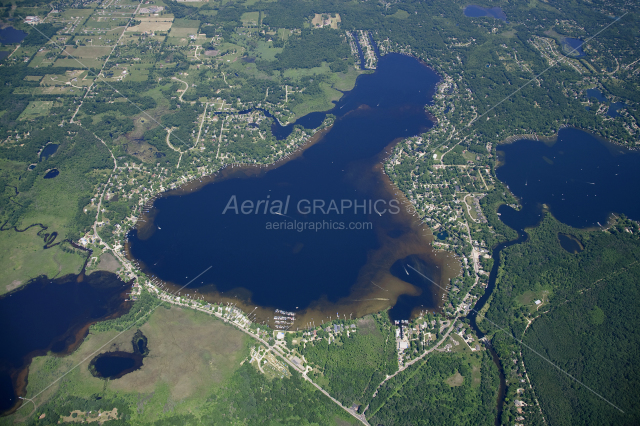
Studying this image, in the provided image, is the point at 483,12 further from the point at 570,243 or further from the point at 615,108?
the point at 570,243

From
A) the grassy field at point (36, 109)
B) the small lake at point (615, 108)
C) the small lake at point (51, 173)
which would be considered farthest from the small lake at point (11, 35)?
the small lake at point (615, 108)

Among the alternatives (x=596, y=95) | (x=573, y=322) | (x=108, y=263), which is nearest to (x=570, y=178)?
(x=596, y=95)

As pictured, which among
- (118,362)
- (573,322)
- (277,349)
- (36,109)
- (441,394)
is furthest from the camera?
(36,109)

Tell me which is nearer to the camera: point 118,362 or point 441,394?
point 441,394

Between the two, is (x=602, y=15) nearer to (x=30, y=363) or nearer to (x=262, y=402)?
(x=262, y=402)

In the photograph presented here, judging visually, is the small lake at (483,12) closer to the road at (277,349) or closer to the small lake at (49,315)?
the road at (277,349)

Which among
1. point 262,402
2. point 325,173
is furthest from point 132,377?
point 325,173
